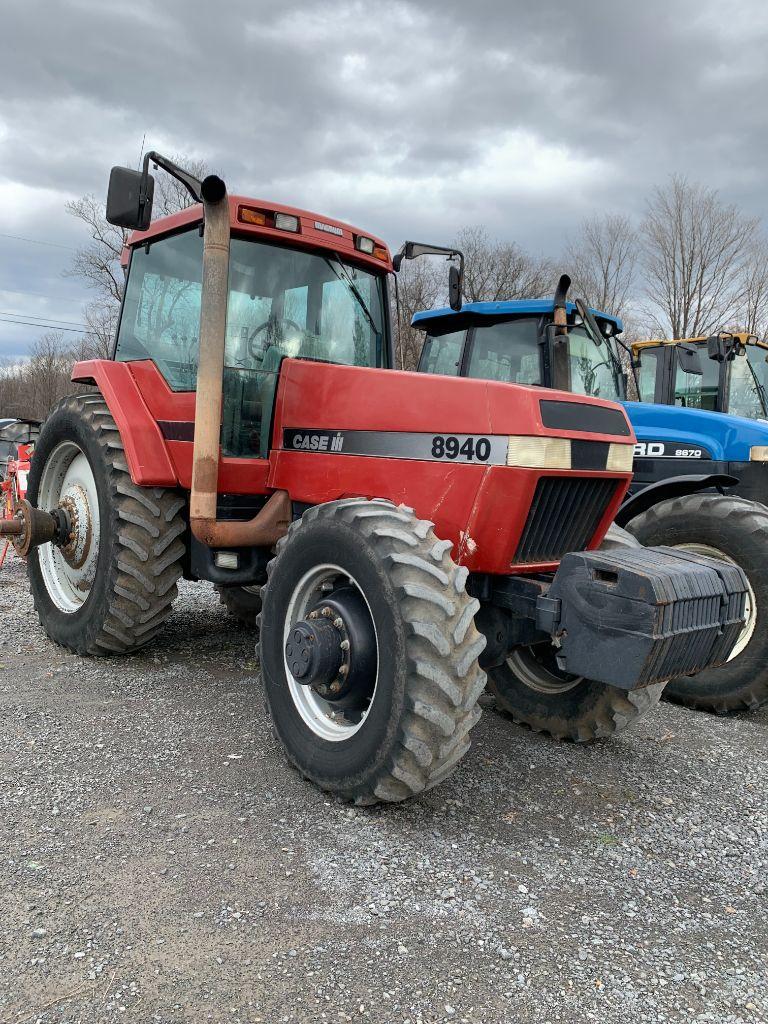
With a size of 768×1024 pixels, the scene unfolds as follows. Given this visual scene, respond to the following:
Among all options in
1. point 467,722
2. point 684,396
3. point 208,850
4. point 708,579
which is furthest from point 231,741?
point 684,396

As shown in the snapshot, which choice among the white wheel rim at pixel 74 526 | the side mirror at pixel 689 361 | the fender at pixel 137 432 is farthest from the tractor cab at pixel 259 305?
the side mirror at pixel 689 361

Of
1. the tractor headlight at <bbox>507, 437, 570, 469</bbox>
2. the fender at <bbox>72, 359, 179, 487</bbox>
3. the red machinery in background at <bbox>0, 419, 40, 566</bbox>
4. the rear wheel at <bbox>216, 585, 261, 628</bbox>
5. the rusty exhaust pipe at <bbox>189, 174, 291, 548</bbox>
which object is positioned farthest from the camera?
the red machinery in background at <bbox>0, 419, 40, 566</bbox>

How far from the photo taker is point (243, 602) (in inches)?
225

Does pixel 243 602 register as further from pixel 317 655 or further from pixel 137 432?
pixel 317 655

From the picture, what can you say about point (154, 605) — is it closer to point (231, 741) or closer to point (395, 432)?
point (231, 741)

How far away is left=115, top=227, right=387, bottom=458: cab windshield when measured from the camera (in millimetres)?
4109

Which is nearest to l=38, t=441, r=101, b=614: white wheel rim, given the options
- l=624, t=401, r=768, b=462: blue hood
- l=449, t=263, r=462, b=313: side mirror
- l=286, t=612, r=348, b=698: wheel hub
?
l=286, t=612, r=348, b=698: wheel hub

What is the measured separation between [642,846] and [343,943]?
51.4 inches

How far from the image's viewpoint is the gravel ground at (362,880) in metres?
2.12

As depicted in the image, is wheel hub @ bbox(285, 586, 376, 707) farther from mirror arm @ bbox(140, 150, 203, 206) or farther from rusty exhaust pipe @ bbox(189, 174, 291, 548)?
mirror arm @ bbox(140, 150, 203, 206)

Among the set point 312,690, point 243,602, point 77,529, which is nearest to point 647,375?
point 243,602

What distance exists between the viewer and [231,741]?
3705 mm

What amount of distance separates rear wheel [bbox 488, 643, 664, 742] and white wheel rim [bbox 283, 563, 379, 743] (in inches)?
41.1

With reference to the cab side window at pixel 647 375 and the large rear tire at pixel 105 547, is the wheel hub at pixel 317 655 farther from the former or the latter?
the cab side window at pixel 647 375
